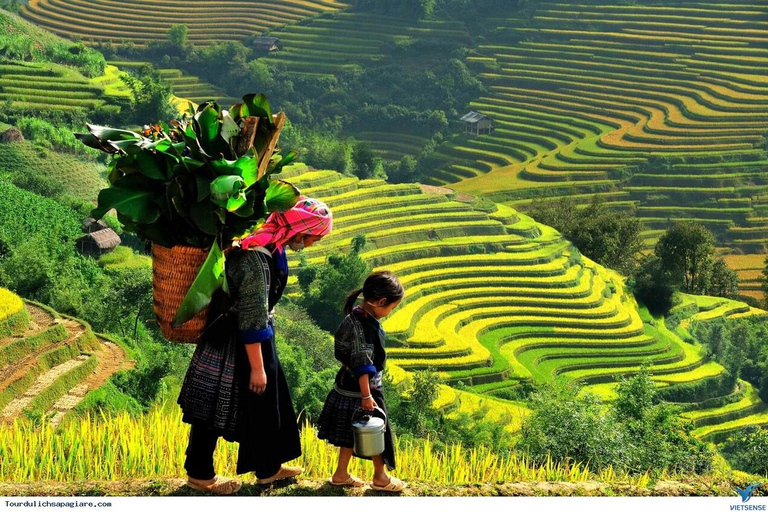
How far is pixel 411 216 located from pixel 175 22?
128ft

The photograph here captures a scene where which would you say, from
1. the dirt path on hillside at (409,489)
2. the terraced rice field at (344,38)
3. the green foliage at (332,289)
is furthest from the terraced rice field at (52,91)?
the dirt path on hillside at (409,489)

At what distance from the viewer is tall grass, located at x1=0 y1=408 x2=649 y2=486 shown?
20.8 ft

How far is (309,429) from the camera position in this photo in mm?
7016

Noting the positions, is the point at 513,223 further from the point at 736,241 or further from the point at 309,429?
the point at 309,429

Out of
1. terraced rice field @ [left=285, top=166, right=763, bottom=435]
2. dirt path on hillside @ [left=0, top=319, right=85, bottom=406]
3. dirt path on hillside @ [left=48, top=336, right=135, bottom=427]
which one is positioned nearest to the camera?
dirt path on hillside @ [left=48, top=336, right=135, bottom=427]

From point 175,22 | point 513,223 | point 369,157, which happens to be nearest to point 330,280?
point 513,223

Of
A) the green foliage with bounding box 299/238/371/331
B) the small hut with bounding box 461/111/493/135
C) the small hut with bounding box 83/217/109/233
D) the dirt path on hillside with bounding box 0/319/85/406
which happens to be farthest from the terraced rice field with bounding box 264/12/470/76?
the dirt path on hillside with bounding box 0/319/85/406

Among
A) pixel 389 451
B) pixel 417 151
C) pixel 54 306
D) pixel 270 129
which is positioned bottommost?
pixel 417 151

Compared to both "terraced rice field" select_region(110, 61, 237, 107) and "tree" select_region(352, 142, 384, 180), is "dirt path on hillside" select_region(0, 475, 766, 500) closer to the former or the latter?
"tree" select_region(352, 142, 384, 180)

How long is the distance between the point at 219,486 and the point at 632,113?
57526 millimetres

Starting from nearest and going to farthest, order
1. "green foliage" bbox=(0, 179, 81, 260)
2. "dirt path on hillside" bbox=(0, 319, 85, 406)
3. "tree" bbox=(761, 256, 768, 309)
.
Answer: "dirt path on hillside" bbox=(0, 319, 85, 406), "green foliage" bbox=(0, 179, 81, 260), "tree" bbox=(761, 256, 768, 309)

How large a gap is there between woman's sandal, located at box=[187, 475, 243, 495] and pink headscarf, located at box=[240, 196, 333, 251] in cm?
121

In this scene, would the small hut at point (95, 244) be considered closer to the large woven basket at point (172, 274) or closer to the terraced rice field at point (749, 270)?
the large woven basket at point (172, 274)
